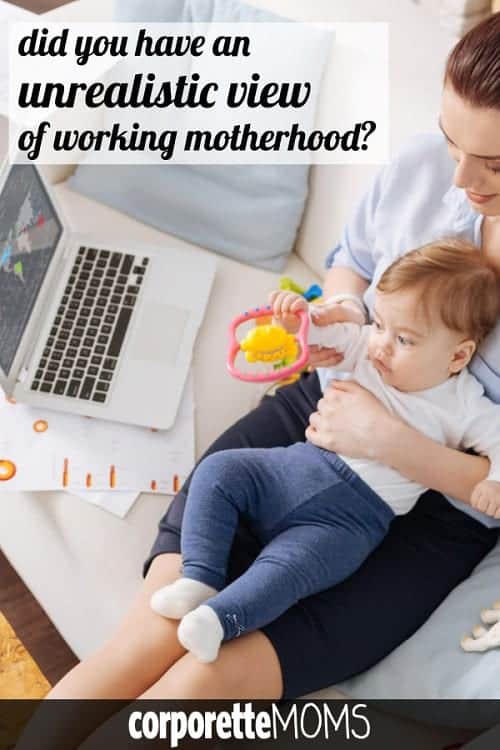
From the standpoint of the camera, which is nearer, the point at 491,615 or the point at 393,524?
the point at 491,615

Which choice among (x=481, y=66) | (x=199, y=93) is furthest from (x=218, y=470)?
(x=199, y=93)

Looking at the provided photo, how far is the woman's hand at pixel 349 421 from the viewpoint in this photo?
1376mm

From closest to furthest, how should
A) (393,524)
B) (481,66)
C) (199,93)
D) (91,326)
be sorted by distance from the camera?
(481,66) < (393,524) < (91,326) < (199,93)

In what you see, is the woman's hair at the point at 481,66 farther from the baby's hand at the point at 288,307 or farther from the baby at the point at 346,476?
the baby's hand at the point at 288,307

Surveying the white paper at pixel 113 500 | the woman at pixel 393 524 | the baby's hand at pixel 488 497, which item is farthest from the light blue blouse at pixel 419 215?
the white paper at pixel 113 500

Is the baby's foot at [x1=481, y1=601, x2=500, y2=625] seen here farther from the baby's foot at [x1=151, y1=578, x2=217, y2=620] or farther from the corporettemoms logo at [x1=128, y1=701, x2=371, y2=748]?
the baby's foot at [x1=151, y1=578, x2=217, y2=620]

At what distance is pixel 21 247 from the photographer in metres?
1.61

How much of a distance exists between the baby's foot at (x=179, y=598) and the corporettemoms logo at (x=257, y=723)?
0.13 metres

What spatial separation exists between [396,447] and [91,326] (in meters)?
0.65

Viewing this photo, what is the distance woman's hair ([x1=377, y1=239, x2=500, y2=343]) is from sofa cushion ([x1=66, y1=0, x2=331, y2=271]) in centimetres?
Result: 56

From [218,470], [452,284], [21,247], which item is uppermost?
[452,284]

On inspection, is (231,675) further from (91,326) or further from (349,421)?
(91,326)

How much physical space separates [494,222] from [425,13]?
0.48 metres

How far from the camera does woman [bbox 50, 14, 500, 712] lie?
1198mm
